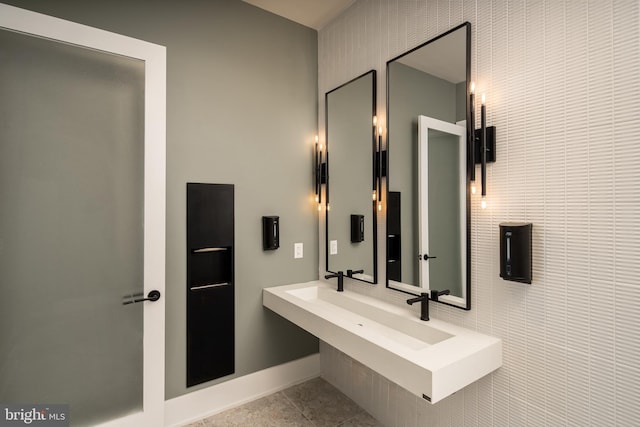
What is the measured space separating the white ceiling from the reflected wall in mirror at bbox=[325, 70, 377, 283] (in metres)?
0.61

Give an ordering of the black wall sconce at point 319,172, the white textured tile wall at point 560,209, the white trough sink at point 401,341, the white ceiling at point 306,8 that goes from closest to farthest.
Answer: the white textured tile wall at point 560,209, the white trough sink at point 401,341, the white ceiling at point 306,8, the black wall sconce at point 319,172

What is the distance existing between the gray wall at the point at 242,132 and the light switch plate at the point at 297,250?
0.05m

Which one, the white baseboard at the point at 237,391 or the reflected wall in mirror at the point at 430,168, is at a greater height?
the reflected wall in mirror at the point at 430,168

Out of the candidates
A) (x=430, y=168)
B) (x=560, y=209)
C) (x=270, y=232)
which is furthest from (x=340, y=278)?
(x=560, y=209)

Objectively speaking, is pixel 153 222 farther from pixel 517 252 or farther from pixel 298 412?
pixel 517 252

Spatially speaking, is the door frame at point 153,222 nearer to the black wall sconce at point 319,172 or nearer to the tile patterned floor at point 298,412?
the tile patterned floor at point 298,412

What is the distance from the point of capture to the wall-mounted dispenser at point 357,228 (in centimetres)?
227

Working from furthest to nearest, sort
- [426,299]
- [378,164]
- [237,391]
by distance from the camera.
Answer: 1. [237,391]
2. [378,164]
3. [426,299]

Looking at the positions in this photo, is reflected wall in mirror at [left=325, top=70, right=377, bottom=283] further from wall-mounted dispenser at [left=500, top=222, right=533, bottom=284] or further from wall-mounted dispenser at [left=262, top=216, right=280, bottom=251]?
wall-mounted dispenser at [left=500, top=222, right=533, bottom=284]

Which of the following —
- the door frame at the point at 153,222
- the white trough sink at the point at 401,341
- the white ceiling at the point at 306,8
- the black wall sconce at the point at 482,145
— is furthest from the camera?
the white ceiling at the point at 306,8

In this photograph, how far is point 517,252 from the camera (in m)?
1.34

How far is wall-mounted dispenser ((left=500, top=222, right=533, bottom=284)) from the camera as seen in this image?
1331 mm
